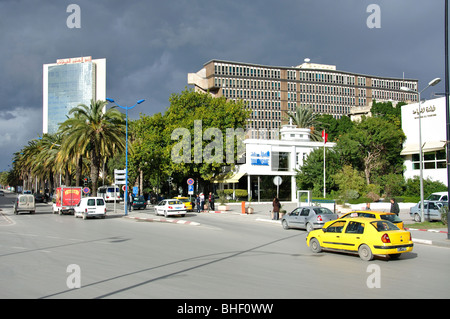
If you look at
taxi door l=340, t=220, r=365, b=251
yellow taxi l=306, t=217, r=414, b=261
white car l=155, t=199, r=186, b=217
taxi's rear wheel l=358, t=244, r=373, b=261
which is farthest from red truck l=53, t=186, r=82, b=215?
taxi's rear wheel l=358, t=244, r=373, b=261

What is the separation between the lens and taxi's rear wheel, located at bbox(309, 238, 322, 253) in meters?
14.2

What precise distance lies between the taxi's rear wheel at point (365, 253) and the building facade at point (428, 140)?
33.1 m

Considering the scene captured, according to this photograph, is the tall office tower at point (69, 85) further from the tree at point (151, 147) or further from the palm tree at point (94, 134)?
the palm tree at point (94, 134)

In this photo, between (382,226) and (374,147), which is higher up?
(374,147)

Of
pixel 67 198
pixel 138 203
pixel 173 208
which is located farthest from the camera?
pixel 138 203

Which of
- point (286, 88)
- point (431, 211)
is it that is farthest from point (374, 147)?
point (286, 88)

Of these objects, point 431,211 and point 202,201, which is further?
point 202,201

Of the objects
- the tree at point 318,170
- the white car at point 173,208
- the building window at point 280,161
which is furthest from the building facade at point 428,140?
the white car at point 173,208

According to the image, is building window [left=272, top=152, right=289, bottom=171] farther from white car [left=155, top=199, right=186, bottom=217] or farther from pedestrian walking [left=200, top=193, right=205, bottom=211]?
white car [left=155, top=199, right=186, bottom=217]

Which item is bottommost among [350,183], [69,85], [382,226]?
[382,226]

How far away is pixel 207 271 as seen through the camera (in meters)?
10.6

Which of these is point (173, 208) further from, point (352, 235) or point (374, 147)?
point (374, 147)

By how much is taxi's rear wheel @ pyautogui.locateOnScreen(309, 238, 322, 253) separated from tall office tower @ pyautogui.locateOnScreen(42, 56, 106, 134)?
176011mm

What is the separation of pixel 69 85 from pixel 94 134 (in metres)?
157
